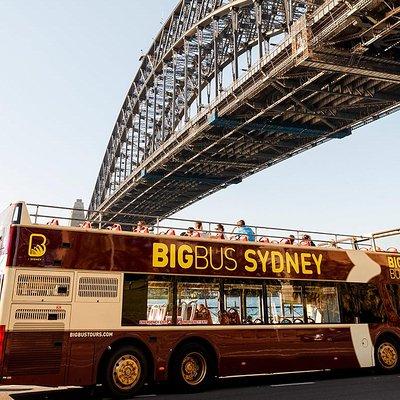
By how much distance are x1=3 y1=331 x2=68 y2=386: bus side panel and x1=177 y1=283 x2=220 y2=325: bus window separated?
2.42 meters

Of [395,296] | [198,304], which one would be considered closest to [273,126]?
[395,296]

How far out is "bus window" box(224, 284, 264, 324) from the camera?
404 inches

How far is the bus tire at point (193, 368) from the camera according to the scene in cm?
942

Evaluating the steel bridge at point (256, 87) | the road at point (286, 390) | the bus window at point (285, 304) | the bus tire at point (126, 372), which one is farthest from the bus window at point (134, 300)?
the steel bridge at point (256, 87)

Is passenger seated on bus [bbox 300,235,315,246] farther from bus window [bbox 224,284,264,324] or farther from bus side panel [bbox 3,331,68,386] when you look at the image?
bus side panel [bbox 3,331,68,386]

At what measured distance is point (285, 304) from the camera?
10.9 m

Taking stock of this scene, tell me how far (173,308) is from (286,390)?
2813 millimetres

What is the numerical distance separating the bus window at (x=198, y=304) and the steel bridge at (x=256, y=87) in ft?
52.4

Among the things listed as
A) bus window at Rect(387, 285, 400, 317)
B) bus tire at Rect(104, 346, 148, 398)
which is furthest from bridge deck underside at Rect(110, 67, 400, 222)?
bus tire at Rect(104, 346, 148, 398)

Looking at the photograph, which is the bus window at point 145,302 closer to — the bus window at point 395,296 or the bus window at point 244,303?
the bus window at point 244,303

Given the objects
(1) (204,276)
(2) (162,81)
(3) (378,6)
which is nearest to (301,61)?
(3) (378,6)

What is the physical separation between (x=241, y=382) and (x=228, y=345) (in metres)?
1.47

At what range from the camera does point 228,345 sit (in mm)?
10016

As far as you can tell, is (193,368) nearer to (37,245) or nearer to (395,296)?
(37,245)
